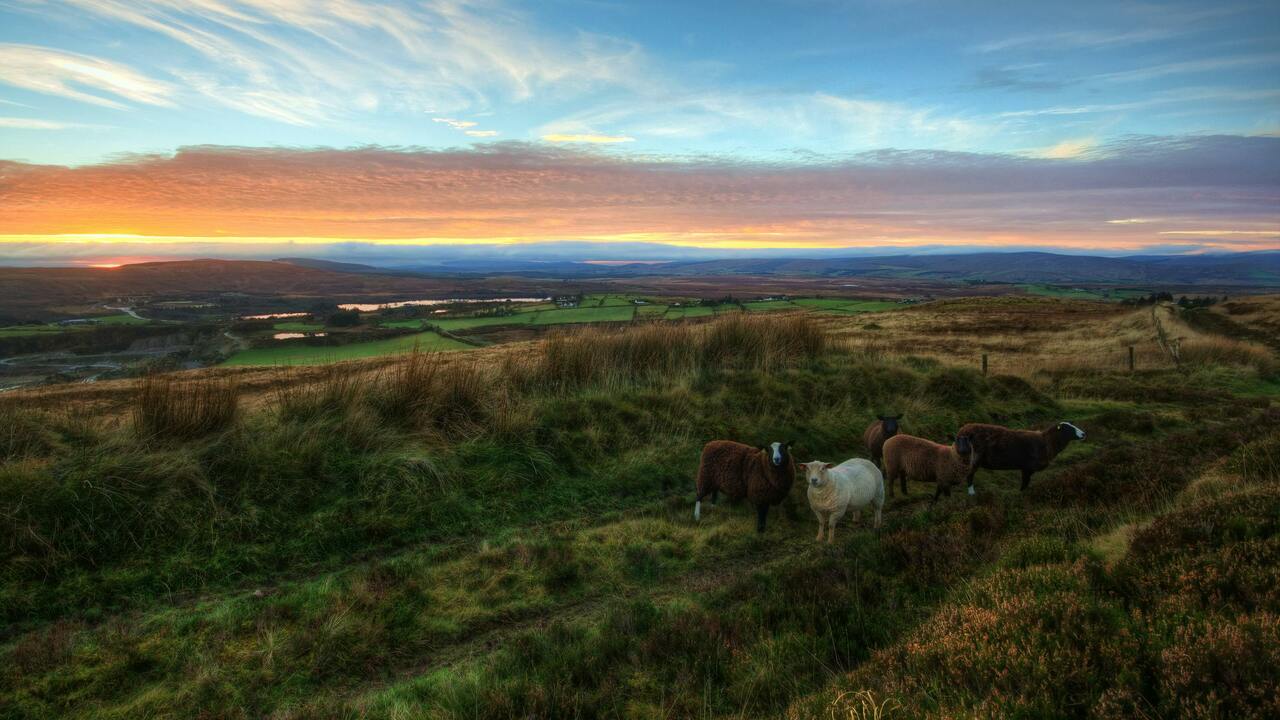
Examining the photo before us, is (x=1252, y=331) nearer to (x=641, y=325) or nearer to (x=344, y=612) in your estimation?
(x=641, y=325)

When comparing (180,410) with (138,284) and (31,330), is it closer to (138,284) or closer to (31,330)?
(31,330)

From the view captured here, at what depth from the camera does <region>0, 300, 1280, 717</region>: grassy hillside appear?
3768 mm

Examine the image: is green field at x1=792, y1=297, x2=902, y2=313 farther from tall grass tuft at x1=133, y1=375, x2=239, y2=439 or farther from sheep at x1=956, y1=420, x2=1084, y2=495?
tall grass tuft at x1=133, y1=375, x2=239, y2=439

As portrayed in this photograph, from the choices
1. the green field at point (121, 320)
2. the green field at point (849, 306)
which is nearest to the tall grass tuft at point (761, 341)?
the green field at point (121, 320)

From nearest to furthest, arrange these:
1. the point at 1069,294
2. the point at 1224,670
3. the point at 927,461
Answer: the point at 1224,670 < the point at 927,461 < the point at 1069,294

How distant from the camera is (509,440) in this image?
9.63 meters

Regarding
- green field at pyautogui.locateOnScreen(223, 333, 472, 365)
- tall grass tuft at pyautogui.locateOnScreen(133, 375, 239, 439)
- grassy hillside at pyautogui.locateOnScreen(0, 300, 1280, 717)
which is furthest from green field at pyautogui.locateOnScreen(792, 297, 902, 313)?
tall grass tuft at pyautogui.locateOnScreen(133, 375, 239, 439)

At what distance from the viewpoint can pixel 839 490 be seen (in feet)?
24.9

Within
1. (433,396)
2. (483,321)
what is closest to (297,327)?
(483,321)

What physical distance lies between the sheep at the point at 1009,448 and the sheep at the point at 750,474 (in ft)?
12.6

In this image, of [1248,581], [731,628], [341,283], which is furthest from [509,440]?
[341,283]

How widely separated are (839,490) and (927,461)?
242 cm

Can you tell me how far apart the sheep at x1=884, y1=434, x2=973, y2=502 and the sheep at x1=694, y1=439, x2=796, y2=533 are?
91.8 inches

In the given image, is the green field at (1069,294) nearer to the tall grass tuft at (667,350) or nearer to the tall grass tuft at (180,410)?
the tall grass tuft at (667,350)
